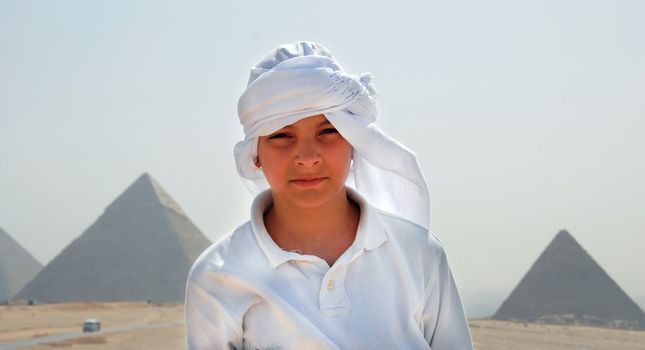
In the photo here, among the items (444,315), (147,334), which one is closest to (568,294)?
(147,334)

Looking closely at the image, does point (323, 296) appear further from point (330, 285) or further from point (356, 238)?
Answer: point (356, 238)

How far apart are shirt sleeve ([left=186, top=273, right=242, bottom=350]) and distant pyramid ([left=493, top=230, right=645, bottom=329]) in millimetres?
36737

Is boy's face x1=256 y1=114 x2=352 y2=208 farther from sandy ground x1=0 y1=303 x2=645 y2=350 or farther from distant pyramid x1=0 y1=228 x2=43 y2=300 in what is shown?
distant pyramid x1=0 y1=228 x2=43 y2=300

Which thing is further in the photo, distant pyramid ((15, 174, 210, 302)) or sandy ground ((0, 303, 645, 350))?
distant pyramid ((15, 174, 210, 302))

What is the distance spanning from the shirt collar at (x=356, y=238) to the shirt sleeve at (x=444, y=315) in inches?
7.0

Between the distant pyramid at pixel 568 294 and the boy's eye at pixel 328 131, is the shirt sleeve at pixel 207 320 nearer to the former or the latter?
the boy's eye at pixel 328 131

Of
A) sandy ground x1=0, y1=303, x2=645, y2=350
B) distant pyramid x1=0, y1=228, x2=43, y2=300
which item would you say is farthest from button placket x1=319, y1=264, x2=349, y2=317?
distant pyramid x1=0, y1=228, x2=43, y2=300

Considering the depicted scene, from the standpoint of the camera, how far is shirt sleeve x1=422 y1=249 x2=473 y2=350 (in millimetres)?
2041

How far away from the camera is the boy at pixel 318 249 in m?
1.88

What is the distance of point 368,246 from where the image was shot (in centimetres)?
196

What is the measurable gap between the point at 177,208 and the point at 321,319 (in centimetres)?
5995

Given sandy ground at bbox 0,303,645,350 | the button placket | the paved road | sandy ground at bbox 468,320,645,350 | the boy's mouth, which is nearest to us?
the button placket

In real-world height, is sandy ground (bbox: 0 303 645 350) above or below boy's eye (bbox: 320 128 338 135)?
below

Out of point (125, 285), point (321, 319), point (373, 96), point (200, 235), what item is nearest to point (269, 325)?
point (321, 319)
